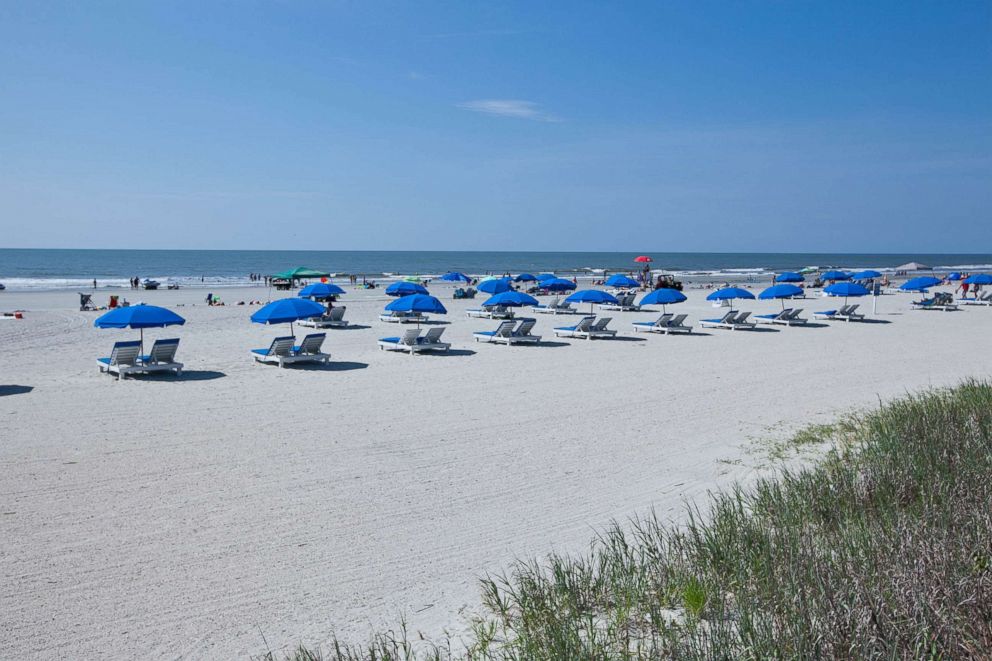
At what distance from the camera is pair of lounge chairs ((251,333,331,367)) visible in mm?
15359

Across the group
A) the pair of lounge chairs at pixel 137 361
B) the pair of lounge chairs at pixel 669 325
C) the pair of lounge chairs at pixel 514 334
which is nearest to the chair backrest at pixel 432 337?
the pair of lounge chairs at pixel 514 334

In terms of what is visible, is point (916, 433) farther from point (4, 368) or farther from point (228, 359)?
point (4, 368)

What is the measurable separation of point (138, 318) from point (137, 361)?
3.34ft

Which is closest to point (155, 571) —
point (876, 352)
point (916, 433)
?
point (916, 433)

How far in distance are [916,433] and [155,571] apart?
6.51 m

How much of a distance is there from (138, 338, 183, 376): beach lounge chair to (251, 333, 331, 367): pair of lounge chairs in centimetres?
187

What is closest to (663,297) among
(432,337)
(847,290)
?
(847,290)

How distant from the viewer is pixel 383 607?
16.5ft

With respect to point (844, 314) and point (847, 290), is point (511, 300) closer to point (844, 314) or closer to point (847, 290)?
point (844, 314)

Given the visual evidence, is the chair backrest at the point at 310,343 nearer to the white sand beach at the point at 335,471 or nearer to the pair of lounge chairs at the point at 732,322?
the white sand beach at the point at 335,471

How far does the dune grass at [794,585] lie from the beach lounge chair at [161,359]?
10.3 metres

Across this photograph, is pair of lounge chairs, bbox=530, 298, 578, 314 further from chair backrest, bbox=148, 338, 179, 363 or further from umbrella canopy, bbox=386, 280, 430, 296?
chair backrest, bbox=148, 338, 179, 363

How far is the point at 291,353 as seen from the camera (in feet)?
51.3

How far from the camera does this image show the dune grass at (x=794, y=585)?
347 cm
